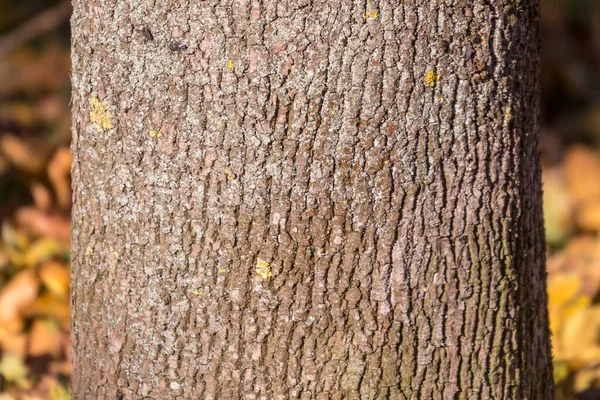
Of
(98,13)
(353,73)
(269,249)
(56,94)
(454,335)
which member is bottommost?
(454,335)

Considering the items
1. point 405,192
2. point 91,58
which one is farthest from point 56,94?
point 405,192

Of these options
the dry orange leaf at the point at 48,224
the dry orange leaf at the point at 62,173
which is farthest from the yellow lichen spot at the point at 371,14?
the dry orange leaf at the point at 48,224

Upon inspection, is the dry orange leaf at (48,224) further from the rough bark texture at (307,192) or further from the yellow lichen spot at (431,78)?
the yellow lichen spot at (431,78)

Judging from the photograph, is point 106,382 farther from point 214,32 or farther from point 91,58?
point 214,32

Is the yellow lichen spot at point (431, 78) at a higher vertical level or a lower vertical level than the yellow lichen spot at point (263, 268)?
higher

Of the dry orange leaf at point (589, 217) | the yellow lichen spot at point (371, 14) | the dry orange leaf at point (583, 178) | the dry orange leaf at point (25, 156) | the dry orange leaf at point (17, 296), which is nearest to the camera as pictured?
the yellow lichen spot at point (371, 14)

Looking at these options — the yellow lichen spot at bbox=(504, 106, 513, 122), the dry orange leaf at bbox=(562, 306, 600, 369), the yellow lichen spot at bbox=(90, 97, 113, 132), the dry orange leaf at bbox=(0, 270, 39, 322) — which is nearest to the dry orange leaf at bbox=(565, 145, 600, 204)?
the dry orange leaf at bbox=(562, 306, 600, 369)
